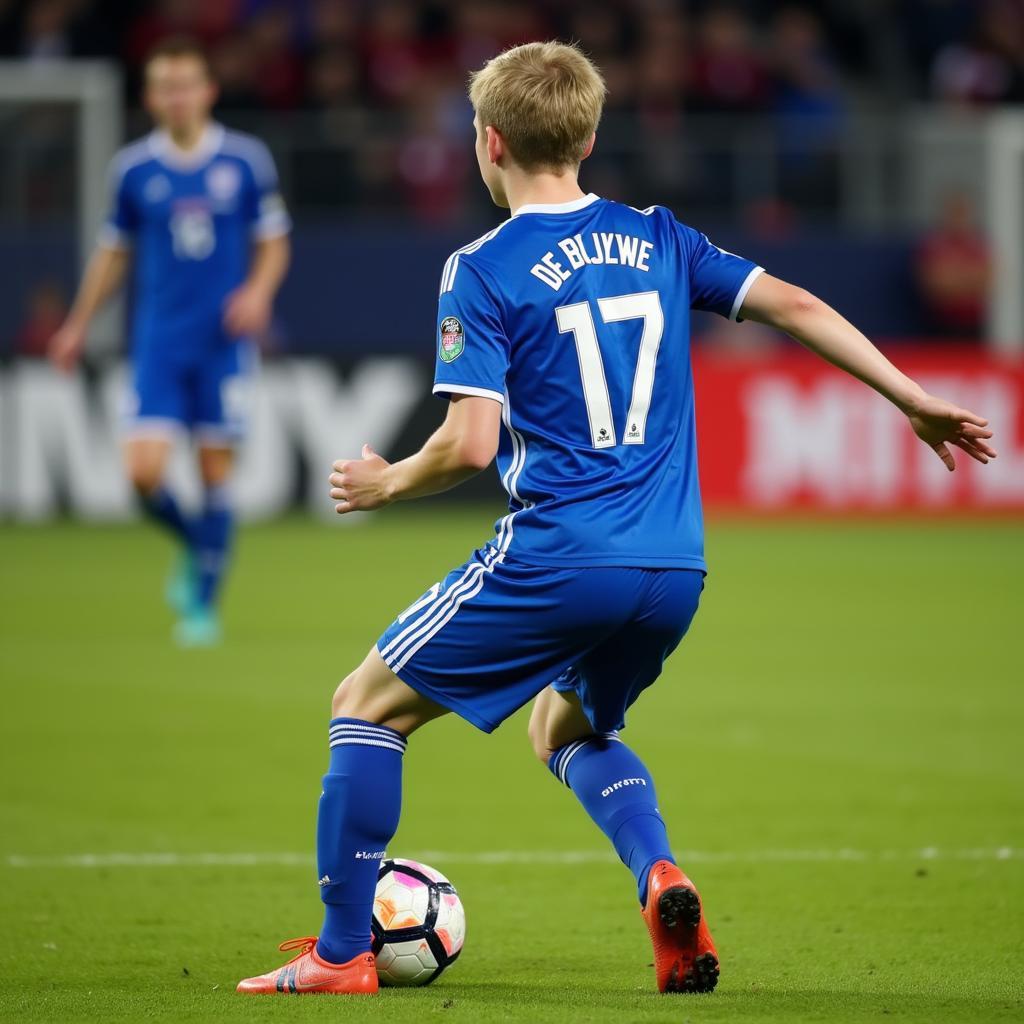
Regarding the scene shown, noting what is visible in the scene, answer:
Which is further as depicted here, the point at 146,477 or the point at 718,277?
the point at 146,477

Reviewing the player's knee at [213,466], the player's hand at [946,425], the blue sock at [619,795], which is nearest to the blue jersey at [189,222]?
the player's knee at [213,466]

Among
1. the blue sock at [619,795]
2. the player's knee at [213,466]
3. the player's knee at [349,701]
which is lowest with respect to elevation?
the player's knee at [213,466]

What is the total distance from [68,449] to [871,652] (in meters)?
8.59

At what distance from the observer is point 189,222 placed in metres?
10.0

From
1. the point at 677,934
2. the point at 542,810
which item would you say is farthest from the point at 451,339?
the point at 542,810

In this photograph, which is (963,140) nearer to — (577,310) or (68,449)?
(68,449)

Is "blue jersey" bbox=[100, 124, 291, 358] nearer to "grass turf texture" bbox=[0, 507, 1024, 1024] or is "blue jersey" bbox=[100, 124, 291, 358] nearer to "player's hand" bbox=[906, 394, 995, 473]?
"grass turf texture" bbox=[0, 507, 1024, 1024]

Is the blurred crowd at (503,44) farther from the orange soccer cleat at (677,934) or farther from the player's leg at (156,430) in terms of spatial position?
the orange soccer cleat at (677,934)

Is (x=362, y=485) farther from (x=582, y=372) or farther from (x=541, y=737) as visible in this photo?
(x=541, y=737)

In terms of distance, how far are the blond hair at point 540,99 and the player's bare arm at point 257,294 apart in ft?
19.3

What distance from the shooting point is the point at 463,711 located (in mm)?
3883

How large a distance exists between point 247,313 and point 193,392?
648 millimetres

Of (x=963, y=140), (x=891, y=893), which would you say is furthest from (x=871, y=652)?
(x=963, y=140)

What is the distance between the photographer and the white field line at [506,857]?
543cm
